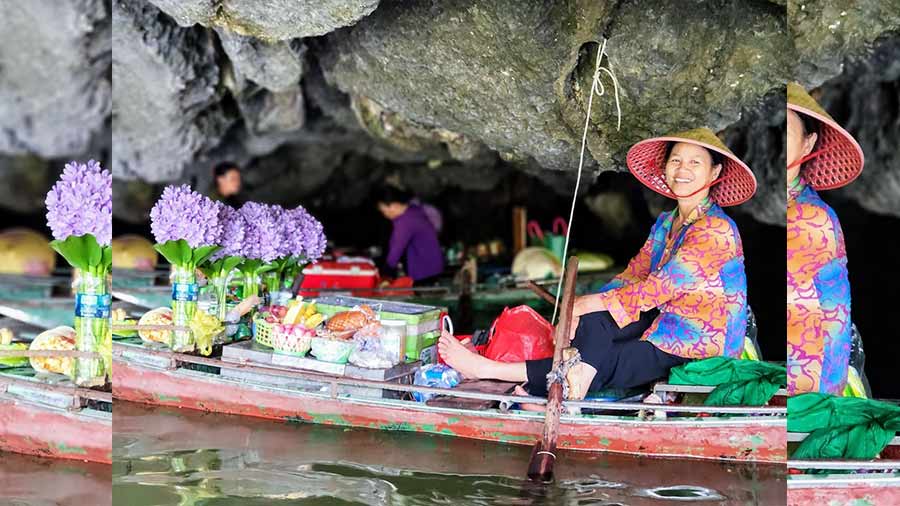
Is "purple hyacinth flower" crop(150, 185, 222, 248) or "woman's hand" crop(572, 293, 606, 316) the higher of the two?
"purple hyacinth flower" crop(150, 185, 222, 248)

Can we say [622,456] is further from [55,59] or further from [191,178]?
[191,178]

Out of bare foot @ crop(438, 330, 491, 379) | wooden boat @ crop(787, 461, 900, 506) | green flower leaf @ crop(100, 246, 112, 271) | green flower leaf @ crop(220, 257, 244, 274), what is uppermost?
green flower leaf @ crop(220, 257, 244, 274)

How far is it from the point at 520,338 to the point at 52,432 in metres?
2.07

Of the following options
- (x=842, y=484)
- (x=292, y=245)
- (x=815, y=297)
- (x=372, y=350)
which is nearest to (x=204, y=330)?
(x=292, y=245)

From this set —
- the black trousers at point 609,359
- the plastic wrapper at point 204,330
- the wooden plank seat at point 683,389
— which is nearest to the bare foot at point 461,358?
the black trousers at point 609,359

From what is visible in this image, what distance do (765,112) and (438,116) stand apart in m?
1.92

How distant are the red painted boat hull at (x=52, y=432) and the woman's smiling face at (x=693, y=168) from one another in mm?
2662

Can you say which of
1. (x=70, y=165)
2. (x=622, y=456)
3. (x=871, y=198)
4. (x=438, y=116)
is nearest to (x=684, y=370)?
(x=622, y=456)

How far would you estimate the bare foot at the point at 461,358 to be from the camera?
4.11 metres

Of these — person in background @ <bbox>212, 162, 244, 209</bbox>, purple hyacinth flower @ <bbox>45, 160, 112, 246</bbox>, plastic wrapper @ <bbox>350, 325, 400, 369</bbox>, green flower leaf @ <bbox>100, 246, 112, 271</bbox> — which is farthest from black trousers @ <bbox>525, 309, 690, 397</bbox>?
person in background @ <bbox>212, 162, 244, 209</bbox>

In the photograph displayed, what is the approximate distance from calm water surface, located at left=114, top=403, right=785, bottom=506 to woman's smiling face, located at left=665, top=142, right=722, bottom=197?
124 cm

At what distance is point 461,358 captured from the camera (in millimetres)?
4137

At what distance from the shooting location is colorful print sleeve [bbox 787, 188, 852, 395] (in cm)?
312

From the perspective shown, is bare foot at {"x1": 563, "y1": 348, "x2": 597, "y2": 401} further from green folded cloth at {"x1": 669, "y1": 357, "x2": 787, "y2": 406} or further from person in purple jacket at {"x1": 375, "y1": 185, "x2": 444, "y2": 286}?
person in purple jacket at {"x1": 375, "y1": 185, "x2": 444, "y2": 286}
